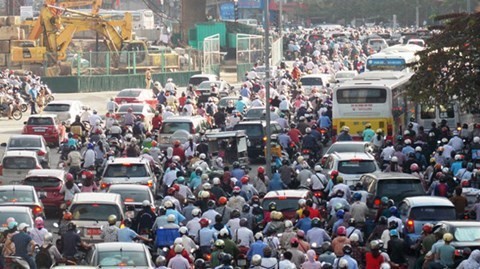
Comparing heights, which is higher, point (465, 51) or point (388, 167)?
point (465, 51)

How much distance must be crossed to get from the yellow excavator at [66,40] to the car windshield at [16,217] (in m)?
44.8

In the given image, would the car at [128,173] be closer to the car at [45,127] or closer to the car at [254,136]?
the car at [254,136]

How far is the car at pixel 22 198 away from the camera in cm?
3062

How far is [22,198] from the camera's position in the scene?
31016 mm

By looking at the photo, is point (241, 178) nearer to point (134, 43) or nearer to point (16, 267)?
point (16, 267)

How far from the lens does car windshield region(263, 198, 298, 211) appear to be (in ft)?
96.7

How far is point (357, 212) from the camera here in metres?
29.1

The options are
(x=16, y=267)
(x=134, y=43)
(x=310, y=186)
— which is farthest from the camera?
(x=134, y=43)

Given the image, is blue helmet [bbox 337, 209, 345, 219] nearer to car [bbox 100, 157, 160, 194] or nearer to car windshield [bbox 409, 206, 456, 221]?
car windshield [bbox 409, 206, 456, 221]

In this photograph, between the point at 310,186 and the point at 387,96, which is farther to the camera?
the point at 387,96

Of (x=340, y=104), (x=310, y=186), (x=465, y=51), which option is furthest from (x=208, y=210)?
(x=340, y=104)

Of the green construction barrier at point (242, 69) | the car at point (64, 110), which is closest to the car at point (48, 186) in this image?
the car at point (64, 110)

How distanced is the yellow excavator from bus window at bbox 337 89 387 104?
2965 cm

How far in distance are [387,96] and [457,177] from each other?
445 inches
